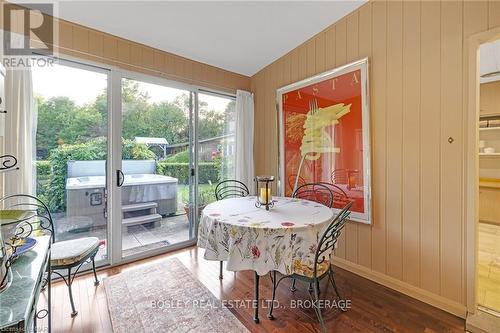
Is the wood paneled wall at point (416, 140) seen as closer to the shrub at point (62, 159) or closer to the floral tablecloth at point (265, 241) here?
the floral tablecloth at point (265, 241)

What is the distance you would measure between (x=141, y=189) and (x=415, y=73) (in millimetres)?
3172

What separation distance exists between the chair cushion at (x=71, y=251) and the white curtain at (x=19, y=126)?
664mm

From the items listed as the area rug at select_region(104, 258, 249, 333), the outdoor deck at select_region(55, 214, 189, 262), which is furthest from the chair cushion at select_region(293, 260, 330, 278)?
the outdoor deck at select_region(55, 214, 189, 262)

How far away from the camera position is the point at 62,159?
97.5 inches

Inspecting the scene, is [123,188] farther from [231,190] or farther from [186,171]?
[231,190]

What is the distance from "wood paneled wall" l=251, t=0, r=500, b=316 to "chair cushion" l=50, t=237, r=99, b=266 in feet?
8.37

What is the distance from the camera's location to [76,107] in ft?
8.36

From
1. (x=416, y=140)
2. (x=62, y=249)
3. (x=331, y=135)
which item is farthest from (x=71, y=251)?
(x=416, y=140)

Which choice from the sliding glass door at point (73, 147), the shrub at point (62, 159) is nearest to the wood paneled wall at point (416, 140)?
the sliding glass door at point (73, 147)

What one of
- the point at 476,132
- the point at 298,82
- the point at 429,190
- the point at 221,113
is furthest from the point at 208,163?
the point at 476,132

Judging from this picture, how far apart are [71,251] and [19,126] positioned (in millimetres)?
1234

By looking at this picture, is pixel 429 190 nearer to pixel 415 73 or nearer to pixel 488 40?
pixel 415 73

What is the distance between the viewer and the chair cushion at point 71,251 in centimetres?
183

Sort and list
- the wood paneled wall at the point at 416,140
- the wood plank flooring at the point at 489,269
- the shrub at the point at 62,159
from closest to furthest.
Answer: the wood paneled wall at the point at 416,140 < the wood plank flooring at the point at 489,269 < the shrub at the point at 62,159
